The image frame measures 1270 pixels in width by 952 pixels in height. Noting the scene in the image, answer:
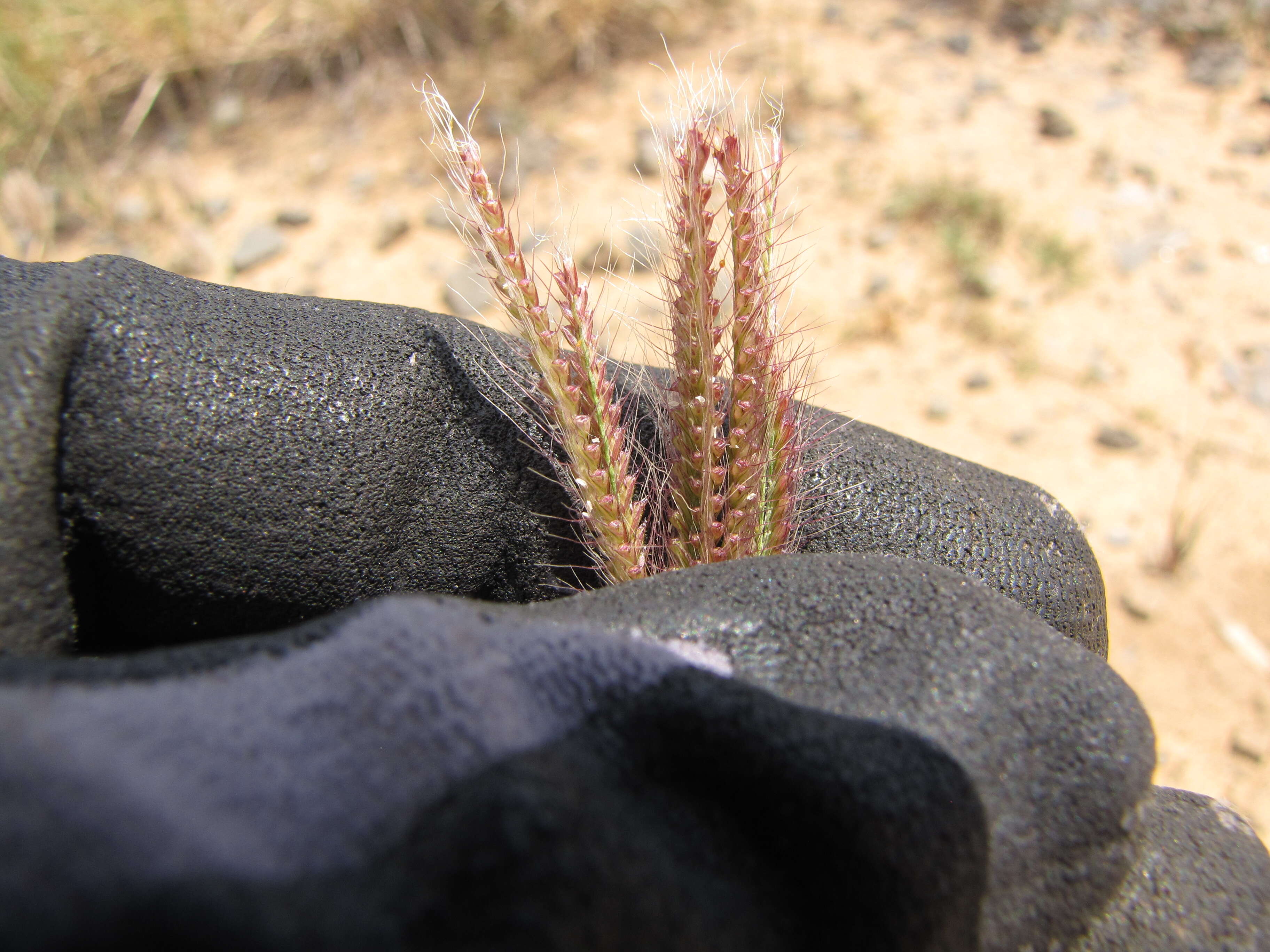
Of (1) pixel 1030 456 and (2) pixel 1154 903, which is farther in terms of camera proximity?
(1) pixel 1030 456

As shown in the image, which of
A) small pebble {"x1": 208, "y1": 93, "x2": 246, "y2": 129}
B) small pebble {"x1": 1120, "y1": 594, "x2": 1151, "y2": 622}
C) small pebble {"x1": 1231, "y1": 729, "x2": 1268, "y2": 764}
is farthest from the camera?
small pebble {"x1": 208, "y1": 93, "x2": 246, "y2": 129}

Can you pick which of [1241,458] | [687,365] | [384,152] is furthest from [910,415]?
[384,152]

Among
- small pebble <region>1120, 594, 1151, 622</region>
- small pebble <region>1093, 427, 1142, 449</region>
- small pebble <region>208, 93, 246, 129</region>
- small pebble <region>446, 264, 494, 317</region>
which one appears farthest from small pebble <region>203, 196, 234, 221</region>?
small pebble <region>1120, 594, 1151, 622</region>

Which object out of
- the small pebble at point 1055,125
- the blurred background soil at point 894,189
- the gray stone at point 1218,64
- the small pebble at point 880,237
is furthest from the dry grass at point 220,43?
the gray stone at point 1218,64

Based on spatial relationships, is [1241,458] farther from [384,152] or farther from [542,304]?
[384,152]

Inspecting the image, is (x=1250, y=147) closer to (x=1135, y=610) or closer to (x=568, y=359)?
Result: (x=1135, y=610)

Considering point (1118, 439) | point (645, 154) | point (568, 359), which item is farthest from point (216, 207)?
point (1118, 439)

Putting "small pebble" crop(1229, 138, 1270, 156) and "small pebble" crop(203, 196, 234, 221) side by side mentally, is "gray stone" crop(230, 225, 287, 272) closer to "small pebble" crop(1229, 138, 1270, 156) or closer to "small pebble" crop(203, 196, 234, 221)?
"small pebble" crop(203, 196, 234, 221)
